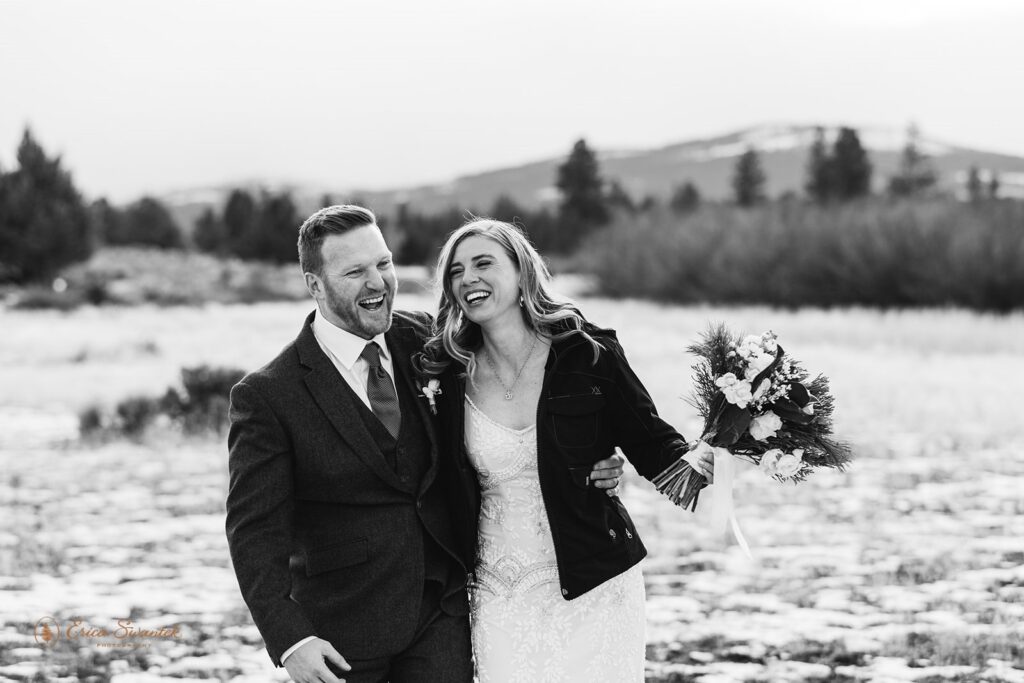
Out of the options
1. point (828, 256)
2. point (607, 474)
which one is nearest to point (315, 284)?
point (607, 474)

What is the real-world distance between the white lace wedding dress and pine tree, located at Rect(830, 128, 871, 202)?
219 feet

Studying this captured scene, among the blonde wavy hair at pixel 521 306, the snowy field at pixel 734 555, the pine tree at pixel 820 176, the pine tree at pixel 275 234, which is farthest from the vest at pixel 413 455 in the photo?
the pine tree at pixel 820 176

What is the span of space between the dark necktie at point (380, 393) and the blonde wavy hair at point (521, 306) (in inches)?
6.0

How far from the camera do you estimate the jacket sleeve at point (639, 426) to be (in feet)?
11.5

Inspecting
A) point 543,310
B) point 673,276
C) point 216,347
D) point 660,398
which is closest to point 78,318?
point 216,347

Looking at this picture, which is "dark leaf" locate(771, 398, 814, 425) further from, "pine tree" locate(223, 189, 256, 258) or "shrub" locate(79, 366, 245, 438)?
"pine tree" locate(223, 189, 256, 258)

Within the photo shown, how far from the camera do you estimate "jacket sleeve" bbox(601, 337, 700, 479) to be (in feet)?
11.5

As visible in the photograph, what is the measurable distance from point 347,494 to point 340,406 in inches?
11.1

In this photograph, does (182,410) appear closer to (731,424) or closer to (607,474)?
(607,474)

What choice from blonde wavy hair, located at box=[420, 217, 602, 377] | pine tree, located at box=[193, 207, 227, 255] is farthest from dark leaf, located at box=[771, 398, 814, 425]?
pine tree, located at box=[193, 207, 227, 255]

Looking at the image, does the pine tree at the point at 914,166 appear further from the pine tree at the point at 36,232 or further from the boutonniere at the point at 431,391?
the boutonniere at the point at 431,391

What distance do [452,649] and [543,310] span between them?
120cm

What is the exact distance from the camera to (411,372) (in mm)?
3545

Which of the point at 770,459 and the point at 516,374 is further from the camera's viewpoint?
the point at 516,374
